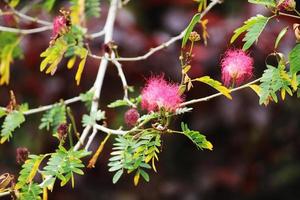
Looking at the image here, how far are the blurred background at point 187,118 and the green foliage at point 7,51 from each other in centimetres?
49

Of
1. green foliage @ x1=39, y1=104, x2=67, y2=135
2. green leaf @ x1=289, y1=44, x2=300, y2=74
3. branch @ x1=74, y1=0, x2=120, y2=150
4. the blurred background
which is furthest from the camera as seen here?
the blurred background

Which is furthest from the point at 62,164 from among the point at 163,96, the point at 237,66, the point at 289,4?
the point at 289,4

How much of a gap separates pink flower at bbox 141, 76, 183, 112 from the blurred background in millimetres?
1108

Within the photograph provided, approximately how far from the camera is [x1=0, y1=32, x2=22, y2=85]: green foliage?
1521 millimetres

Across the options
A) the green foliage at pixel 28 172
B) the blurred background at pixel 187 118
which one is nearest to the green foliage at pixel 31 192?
the green foliage at pixel 28 172

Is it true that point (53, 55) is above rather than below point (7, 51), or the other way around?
above

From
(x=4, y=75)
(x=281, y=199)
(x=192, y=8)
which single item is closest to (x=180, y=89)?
(x=4, y=75)

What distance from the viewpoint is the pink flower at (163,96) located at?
0.98 metres

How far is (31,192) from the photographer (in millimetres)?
1009

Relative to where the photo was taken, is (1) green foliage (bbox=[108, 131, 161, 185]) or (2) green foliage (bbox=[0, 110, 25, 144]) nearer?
(1) green foliage (bbox=[108, 131, 161, 185])

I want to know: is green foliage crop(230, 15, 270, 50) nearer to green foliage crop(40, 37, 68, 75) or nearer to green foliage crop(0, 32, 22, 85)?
green foliage crop(40, 37, 68, 75)

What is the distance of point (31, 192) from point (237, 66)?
1.20ft

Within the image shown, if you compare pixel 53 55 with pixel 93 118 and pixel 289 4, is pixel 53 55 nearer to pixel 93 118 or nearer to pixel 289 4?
pixel 93 118

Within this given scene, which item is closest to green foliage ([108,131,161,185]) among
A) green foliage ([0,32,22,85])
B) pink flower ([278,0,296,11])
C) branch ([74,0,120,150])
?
branch ([74,0,120,150])
